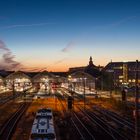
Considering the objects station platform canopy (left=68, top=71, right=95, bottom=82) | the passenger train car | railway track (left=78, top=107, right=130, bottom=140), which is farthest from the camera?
station platform canopy (left=68, top=71, right=95, bottom=82)

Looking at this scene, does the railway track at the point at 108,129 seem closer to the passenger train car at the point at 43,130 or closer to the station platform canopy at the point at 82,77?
the passenger train car at the point at 43,130

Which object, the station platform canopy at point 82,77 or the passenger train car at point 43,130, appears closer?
the passenger train car at point 43,130

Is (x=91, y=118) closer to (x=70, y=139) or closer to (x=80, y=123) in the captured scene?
(x=80, y=123)

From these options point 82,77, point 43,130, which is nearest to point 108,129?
point 43,130

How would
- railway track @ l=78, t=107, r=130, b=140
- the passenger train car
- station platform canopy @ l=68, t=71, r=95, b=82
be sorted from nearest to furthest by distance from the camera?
the passenger train car < railway track @ l=78, t=107, r=130, b=140 < station platform canopy @ l=68, t=71, r=95, b=82

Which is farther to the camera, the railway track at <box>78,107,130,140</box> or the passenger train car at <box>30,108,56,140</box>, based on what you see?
the railway track at <box>78,107,130,140</box>

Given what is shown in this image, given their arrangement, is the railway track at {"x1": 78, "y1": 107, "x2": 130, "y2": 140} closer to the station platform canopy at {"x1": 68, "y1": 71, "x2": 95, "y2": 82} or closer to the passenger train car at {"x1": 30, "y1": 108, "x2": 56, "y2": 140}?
the passenger train car at {"x1": 30, "y1": 108, "x2": 56, "y2": 140}

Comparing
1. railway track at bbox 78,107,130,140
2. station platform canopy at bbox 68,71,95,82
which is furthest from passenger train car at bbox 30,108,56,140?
station platform canopy at bbox 68,71,95,82

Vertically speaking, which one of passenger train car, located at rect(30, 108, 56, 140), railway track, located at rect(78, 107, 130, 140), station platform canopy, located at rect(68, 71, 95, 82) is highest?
station platform canopy, located at rect(68, 71, 95, 82)

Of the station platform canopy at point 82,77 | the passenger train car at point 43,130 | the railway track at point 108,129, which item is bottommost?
the railway track at point 108,129

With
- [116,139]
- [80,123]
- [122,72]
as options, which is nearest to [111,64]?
[122,72]

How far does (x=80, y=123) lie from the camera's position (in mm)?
45562

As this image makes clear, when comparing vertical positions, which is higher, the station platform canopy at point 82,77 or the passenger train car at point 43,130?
the station platform canopy at point 82,77

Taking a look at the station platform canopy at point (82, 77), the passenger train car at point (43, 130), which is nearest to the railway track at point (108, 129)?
the passenger train car at point (43, 130)
